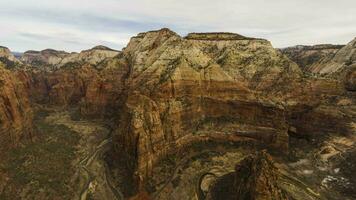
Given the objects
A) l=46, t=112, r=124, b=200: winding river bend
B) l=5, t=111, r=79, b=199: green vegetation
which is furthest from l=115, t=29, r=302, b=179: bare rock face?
l=5, t=111, r=79, b=199: green vegetation

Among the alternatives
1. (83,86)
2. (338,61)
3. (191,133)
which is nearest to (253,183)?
(191,133)

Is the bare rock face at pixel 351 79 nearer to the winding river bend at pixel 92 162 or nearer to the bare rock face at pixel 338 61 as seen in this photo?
the bare rock face at pixel 338 61

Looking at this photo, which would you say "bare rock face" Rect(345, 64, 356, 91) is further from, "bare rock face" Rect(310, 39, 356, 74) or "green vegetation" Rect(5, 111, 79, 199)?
"green vegetation" Rect(5, 111, 79, 199)

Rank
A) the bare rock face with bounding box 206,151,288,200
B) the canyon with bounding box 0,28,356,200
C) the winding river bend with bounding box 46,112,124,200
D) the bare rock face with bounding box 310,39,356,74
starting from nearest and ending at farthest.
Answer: the bare rock face with bounding box 206,151,288,200, the canyon with bounding box 0,28,356,200, the winding river bend with bounding box 46,112,124,200, the bare rock face with bounding box 310,39,356,74

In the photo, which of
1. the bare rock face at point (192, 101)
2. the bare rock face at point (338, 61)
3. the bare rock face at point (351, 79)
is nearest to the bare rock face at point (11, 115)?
the bare rock face at point (192, 101)

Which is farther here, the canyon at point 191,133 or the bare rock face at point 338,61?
Answer: the bare rock face at point 338,61

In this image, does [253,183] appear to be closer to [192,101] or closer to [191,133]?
[191,133]
